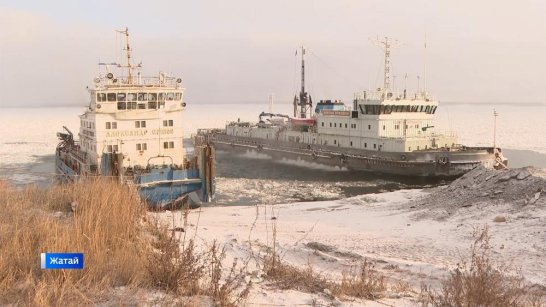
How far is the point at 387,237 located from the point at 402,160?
2099cm

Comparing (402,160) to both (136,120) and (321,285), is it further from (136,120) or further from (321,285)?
(321,285)

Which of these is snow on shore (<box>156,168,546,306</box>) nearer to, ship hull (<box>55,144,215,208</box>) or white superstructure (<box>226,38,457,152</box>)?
ship hull (<box>55,144,215,208</box>)

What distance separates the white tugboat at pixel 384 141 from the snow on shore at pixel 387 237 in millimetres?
15056

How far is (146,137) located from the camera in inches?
810

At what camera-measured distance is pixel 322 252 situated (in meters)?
8.26

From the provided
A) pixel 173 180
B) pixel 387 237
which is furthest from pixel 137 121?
pixel 387 237

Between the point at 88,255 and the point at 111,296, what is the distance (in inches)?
29.5

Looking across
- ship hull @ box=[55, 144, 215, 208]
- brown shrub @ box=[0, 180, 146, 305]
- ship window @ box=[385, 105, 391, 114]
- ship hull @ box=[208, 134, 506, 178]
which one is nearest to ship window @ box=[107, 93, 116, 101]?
ship hull @ box=[55, 144, 215, 208]

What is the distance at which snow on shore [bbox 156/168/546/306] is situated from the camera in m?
6.73

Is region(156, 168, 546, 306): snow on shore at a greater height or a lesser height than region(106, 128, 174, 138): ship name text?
lesser

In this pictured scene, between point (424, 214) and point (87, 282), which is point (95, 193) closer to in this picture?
point (87, 282)

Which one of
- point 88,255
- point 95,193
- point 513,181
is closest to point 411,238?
point 513,181

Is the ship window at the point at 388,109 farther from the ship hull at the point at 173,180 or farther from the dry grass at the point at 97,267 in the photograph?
the dry grass at the point at 97,267

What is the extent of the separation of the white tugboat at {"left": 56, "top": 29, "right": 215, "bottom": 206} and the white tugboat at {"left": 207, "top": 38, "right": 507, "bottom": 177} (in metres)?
15.6
